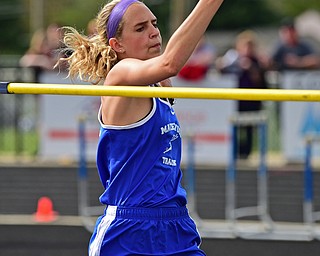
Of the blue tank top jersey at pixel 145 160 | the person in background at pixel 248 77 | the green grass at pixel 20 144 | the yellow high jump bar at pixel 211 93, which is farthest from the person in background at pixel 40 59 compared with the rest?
the yellow high jump bar at pixel 211 93

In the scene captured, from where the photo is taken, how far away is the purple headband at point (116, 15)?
4723 mm

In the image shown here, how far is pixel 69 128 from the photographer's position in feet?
51.6

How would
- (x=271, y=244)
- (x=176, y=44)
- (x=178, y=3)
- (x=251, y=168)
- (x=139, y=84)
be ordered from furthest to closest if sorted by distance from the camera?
(x=178, y=3), (x=251, y=168), (x=271, y=244), (x=139, y=84), (x=176, y=44)

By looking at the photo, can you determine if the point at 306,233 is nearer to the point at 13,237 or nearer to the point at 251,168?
the point at 13,237

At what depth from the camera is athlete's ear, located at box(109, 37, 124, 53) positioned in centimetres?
477

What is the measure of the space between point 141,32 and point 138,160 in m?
0.59

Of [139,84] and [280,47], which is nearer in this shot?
[139,84]

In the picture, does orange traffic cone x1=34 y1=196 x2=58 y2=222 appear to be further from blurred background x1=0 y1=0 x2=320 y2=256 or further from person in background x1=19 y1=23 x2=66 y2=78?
person in background x1=19 y1=23 x2=66 y2=78

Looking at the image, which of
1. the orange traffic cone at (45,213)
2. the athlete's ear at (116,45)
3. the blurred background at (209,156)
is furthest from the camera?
the orange traffic cone at (45,213)

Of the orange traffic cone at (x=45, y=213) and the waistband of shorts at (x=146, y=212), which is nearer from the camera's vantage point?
the waistband of shorts at (x=146, y=212)

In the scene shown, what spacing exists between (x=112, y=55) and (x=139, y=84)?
346mm

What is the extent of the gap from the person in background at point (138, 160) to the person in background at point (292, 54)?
35.2 feet

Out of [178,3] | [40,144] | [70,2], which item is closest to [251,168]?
[40,144]

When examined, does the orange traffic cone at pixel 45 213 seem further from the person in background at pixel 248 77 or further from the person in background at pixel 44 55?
the person in background at pixel 44 55
